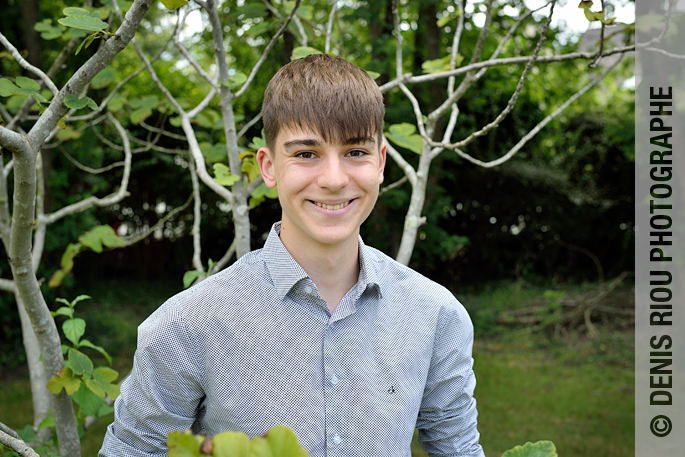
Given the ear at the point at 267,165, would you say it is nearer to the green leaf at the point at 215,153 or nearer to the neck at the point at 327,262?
the neck at the point at 327,262

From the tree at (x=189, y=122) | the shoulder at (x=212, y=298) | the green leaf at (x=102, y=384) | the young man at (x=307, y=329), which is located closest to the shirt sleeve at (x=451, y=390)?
the young man at (x=307, y=329)

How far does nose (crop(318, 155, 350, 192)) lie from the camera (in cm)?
126

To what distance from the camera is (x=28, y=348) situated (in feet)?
7.06

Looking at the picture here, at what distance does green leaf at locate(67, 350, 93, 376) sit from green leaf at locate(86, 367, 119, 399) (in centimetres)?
4

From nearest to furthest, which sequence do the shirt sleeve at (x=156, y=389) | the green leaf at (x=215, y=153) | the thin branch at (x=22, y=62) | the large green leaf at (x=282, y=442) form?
the large green leaf at (x=282, y=442) < the shirt sleeve at (x=156, y=389) < the thin branch at (x=22, y=62) < the green leaf at (x=215, y=153)

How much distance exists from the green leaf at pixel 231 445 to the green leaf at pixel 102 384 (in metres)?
1.26

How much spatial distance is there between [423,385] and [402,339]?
0.14 meters

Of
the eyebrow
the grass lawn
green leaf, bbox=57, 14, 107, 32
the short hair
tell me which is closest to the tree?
green leaf, bbox=57, 14, 107, 32

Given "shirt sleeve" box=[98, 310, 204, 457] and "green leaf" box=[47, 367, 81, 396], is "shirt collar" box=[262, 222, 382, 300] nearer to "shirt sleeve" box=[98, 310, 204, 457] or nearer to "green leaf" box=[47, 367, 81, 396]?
"shirt sleeve" box=[98, 310, 204, 457]

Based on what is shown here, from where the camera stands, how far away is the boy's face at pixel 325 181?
1286 mm

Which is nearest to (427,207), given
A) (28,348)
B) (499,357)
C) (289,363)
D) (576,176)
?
(499,357)

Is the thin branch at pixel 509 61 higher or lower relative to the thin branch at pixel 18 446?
higher

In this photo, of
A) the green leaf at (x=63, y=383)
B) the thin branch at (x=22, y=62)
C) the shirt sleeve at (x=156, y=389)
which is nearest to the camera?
the shirt sleeve at (x=156, y=389)

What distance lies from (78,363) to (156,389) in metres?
0.58
